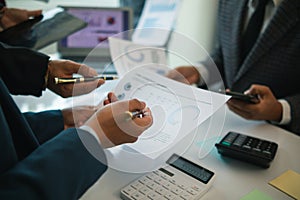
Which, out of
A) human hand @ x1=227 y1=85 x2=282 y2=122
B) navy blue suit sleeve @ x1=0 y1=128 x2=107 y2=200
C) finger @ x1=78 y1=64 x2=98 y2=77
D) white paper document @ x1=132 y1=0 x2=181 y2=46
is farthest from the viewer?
white paper document @ x1=132 y1=0 x2=181 y2=46

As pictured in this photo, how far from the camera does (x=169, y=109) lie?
567 millimetres

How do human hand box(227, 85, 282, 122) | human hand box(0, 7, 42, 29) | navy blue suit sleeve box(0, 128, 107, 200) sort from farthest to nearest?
1. human hand box(0, 7, 42, 29)
2. human hand box(227, 85, 282, 122)
3. navy blue suit sleeve box(0, 128, 107, 200)

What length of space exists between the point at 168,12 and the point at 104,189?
3.78 feet

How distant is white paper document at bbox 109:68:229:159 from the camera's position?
0.52m

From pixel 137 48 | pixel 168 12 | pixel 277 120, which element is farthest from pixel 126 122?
pixel 168 12

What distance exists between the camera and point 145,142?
1.74 feet

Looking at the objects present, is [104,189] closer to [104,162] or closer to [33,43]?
[104,162]

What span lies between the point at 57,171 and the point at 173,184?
0.22 metres

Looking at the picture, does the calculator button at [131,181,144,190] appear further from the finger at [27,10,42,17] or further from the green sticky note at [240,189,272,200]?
the finger at [27,10,42,17]

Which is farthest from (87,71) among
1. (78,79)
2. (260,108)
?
(260,108)

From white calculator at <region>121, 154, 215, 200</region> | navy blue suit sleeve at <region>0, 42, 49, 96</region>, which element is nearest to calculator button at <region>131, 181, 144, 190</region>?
white calculator at <region>121, 154, 215, 200</region>

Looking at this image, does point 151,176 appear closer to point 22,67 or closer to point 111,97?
point 111,97

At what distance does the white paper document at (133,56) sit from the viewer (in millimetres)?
667

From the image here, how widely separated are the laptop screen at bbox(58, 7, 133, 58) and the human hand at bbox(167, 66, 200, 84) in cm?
59
